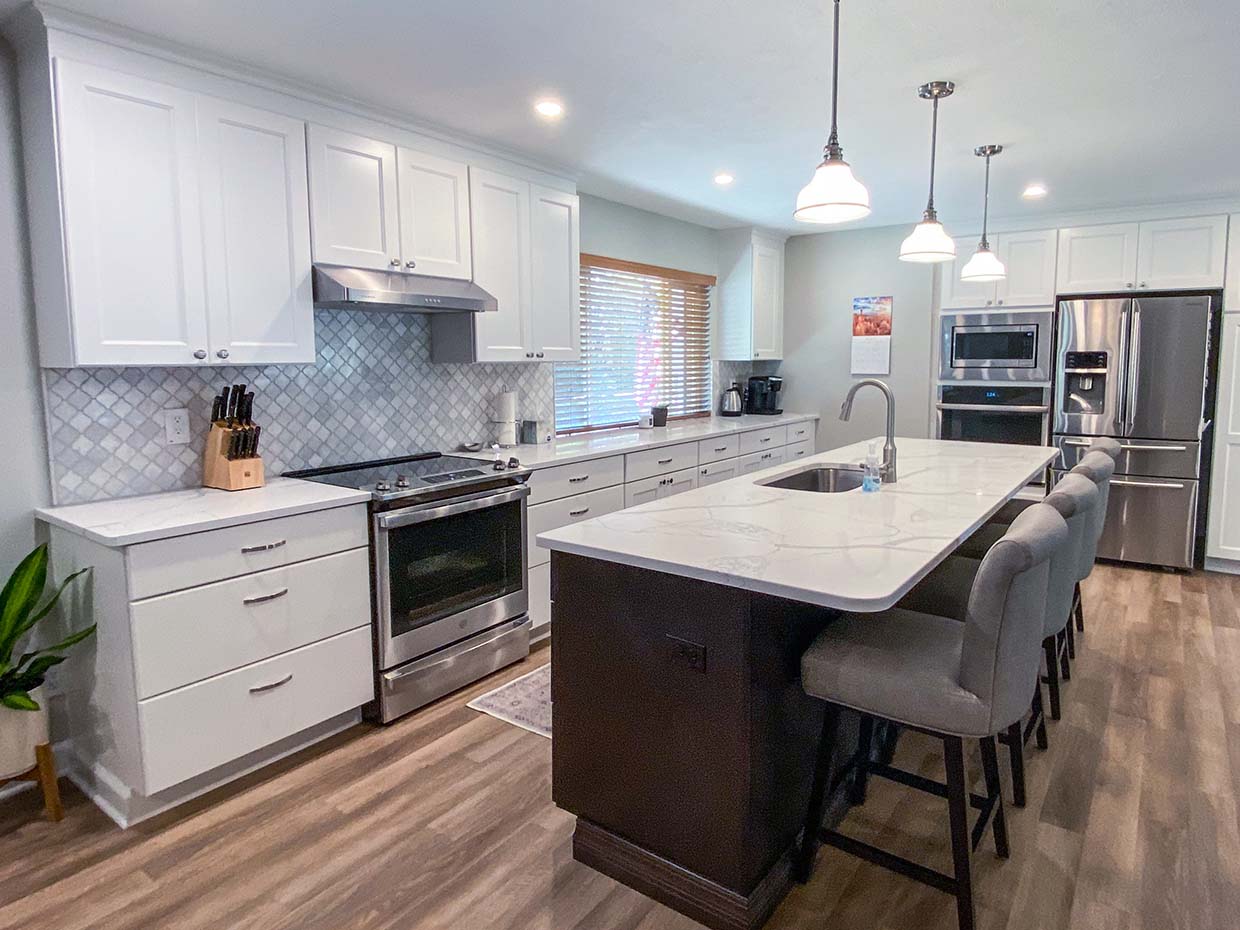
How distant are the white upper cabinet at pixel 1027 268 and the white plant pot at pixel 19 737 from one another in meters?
5.54

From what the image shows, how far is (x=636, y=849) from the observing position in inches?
78.0

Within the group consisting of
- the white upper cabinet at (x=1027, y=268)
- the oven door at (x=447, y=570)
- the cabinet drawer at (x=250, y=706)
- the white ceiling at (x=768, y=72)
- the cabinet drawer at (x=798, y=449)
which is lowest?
the cabinet drawer at (x=250, y=706)

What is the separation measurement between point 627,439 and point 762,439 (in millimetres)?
1364

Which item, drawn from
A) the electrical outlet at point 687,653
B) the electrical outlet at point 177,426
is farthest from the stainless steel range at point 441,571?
the electrical outlet at point 687,653

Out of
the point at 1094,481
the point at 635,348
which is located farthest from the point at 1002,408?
the point at 1094,481

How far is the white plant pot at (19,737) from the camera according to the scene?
221cm

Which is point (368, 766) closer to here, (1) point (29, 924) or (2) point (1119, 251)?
(1) point (29, 924)

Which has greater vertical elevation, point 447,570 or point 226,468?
point 226,468

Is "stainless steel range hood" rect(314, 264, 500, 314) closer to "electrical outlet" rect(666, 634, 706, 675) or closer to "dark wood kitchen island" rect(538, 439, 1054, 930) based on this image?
"dark wood kitchen island" rect(538, 439, 1054, 930)

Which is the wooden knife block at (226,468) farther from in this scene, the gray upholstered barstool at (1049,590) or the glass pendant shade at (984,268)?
the glass pendant shade at (984,268)

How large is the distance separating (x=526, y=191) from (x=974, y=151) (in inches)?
83.4

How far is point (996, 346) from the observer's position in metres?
5.22

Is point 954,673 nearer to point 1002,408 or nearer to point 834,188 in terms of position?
point 834,188

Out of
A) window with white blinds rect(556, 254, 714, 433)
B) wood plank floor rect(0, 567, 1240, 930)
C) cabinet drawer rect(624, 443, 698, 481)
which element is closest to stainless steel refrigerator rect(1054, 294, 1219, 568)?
wood plank floor rect(0, 567, 1240, 930)
